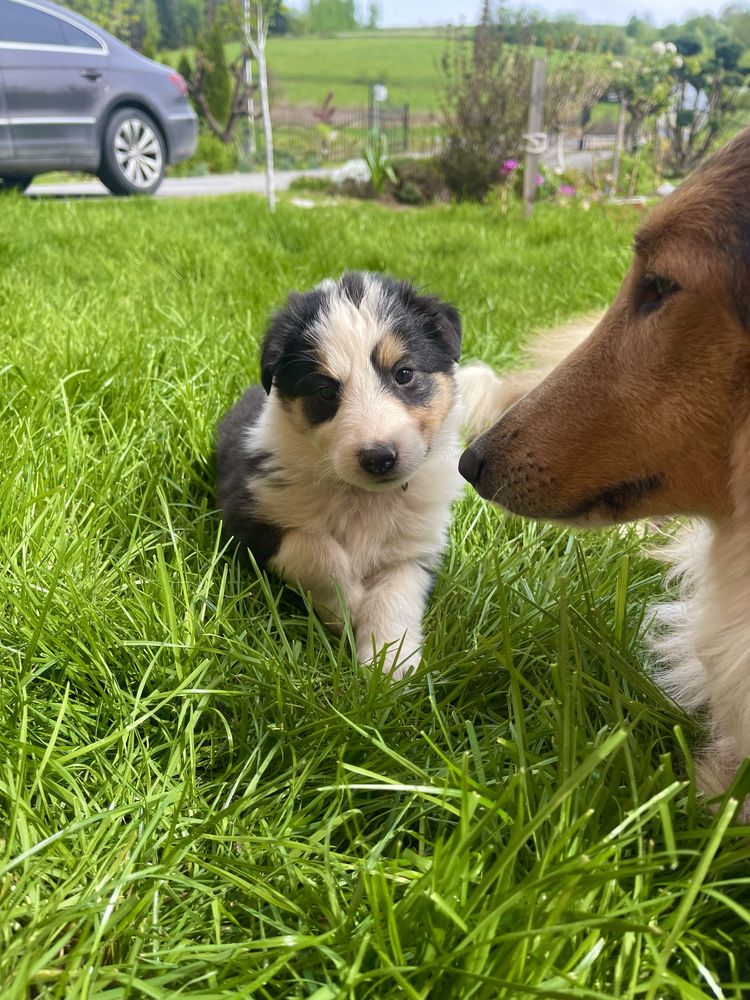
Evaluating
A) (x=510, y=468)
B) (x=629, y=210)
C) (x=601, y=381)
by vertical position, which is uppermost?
(x=601, y=381)

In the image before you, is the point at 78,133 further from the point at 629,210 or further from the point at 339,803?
the point at 339,803

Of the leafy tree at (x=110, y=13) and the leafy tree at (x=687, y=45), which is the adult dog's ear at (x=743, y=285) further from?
the leafy tree at (x=110, y=13)

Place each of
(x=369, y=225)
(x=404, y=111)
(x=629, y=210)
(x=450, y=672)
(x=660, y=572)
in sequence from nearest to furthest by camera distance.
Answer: (x=450, y=672) < (x=660, y=572) < (x=369, y=225) < (x=629, y=210) < (x=404, y=111)

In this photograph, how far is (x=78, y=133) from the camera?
957 cm

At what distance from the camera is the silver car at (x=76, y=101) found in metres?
9.09

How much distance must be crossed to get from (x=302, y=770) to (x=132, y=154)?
10.7m

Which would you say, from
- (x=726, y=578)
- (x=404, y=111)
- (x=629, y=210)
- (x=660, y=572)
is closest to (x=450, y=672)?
(x=726, y=578)

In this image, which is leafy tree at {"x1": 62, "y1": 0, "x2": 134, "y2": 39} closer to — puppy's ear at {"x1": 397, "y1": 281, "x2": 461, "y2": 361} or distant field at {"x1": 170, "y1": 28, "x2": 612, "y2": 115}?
distant field at {"x1": 170, "y1": 28, "x2": 612, "y2": 115}

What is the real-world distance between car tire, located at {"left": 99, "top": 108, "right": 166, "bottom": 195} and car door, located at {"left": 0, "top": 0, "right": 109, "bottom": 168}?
0.34 metres

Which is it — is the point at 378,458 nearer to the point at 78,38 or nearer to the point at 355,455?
the point at 355,455

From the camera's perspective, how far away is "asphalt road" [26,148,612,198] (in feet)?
35.6

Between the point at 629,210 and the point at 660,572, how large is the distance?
7669 millimetres

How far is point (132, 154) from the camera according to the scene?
1048cm

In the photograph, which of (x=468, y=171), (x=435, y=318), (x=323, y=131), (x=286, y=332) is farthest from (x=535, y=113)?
(x=323, y=131)
